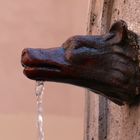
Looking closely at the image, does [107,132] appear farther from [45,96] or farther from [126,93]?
[45,96]

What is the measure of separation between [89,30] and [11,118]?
171 cm

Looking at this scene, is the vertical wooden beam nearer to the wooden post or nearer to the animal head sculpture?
the wooden post

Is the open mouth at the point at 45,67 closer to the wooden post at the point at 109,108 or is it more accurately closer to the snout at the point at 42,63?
the snout at the point at 42,63

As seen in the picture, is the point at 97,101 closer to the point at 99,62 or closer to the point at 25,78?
the point at 99,62

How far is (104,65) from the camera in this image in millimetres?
536

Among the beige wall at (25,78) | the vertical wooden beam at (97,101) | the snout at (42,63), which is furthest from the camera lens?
the beige wall at (25,78)

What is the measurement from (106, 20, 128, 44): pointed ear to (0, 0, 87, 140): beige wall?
6.23 feet

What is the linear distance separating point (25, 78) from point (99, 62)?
79.0 inches

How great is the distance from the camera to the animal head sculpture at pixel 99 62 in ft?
1.70

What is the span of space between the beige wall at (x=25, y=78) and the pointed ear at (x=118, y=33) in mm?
1898

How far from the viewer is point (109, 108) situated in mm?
677

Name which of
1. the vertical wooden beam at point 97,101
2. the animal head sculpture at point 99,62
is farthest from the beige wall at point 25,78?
the animal head sculpture at point 99,62

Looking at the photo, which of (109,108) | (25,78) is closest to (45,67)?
(109,108)

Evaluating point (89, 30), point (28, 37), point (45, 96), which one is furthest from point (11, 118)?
point (89, 30)
